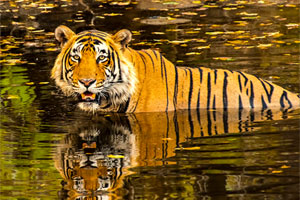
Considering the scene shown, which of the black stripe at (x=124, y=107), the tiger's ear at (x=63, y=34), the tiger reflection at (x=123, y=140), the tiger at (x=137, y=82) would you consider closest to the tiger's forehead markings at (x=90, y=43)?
the tiger at (x=137, y=82)

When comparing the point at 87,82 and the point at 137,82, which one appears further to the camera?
the point at 137,82

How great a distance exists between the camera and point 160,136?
673 cm

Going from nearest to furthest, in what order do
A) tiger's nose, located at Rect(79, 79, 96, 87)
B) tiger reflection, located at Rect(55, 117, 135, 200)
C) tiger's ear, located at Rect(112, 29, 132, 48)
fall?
tiger reflection, located at Rect(55, 117, 135, 200) → tiger's nose, located at Rect(79, 79, 96, 87) → tiger's ear, located at Rect(112, 29, 132, 48)

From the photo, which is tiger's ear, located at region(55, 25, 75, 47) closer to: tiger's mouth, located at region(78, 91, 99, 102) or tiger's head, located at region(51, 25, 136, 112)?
tiger's head, located at region(51, 25, 136, 112)

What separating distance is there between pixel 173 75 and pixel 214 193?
8.78ft

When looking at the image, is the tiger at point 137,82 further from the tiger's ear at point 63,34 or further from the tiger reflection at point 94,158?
the tiger reflection at point 94,158

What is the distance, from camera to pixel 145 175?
538 cm

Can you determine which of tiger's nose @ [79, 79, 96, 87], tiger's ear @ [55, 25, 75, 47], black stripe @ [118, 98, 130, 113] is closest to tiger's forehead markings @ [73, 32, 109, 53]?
tiger's ear @ [55, 25, 75, 47]

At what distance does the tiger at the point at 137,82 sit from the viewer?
7.11 m

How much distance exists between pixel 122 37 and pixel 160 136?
40.5 inches

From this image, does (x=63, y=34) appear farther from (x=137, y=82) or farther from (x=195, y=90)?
(x=195, y=90)

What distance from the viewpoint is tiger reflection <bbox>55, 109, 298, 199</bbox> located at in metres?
5.31

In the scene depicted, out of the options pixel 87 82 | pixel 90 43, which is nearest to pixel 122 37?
pixel 90 43

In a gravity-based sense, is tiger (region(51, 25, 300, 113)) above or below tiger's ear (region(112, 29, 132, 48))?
below
